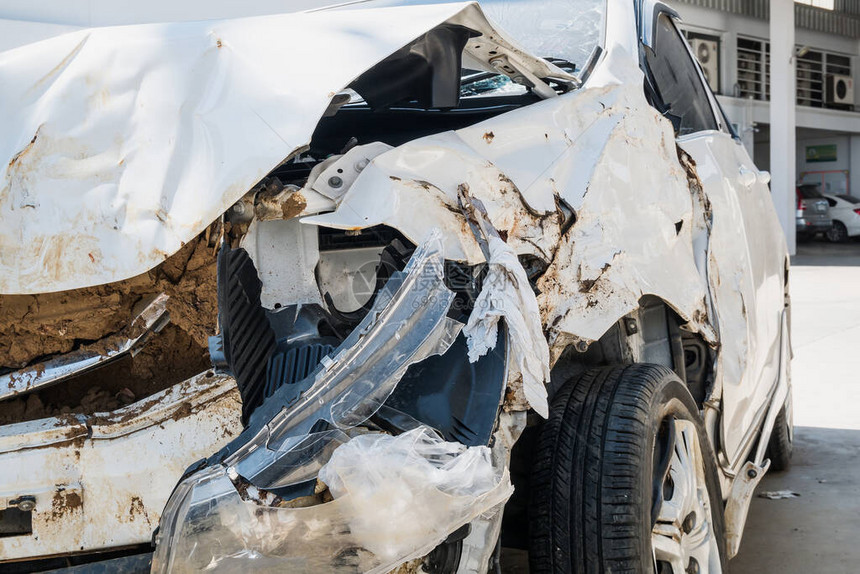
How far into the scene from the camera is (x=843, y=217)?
2288cm

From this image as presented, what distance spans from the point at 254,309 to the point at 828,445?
13.4ft

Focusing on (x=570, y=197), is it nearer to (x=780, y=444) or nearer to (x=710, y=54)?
(x=780, y=444)

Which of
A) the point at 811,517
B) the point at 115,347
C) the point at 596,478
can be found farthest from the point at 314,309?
the point at 811,517

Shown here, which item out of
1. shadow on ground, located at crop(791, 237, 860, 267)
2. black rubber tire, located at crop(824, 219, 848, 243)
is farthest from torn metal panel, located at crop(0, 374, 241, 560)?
black rubber tire, located at crop(824, 219, 848, 243)

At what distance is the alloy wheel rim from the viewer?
7.88ft

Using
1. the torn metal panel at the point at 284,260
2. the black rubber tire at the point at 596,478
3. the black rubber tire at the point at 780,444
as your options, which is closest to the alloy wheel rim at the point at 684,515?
the black rubber tire at the point at 596,478

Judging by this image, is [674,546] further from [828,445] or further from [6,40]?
[6,40]

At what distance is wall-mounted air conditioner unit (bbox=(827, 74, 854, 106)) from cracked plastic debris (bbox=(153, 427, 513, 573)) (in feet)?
88.5

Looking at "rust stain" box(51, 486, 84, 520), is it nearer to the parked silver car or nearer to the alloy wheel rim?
the alloy wheel rim

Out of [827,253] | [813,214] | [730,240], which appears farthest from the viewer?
[813,214]

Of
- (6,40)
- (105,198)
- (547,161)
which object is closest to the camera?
(105,198)

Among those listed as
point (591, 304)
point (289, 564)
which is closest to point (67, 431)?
point (289, 564)

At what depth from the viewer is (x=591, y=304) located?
7.43 feet

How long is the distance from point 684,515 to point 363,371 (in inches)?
45.8
